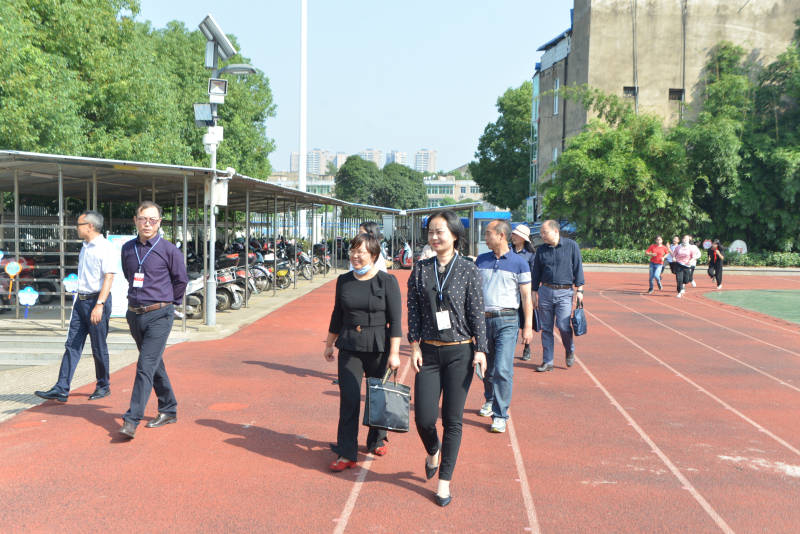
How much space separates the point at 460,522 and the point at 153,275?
3.14 meters

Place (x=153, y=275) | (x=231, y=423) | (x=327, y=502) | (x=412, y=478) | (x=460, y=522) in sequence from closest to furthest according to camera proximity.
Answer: (x=460, y=522) → (x=327, y=502) → (x=412, y=478) → (x=153, y=275) → (x=231, y=423)

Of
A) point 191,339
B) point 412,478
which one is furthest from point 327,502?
point 191,339

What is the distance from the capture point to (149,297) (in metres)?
5.34

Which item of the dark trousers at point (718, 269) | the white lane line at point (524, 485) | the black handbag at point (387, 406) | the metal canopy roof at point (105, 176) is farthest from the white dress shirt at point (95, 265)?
the dark trousers at point (718, 269)

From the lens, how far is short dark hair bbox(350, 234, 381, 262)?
4461 mm

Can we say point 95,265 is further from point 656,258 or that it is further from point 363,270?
point 656,258

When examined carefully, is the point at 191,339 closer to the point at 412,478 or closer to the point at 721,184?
the point at 412,478

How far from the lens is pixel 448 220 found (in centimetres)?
420

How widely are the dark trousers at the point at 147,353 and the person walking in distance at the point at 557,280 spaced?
420cm

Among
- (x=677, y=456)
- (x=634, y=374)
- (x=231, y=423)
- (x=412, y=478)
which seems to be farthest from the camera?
(x=634, y=374)

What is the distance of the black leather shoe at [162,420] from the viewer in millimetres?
5586

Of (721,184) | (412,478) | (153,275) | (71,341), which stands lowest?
(412,478)

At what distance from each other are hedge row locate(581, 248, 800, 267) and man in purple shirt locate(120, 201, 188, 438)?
90.2 ft

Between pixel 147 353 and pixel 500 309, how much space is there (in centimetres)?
289
